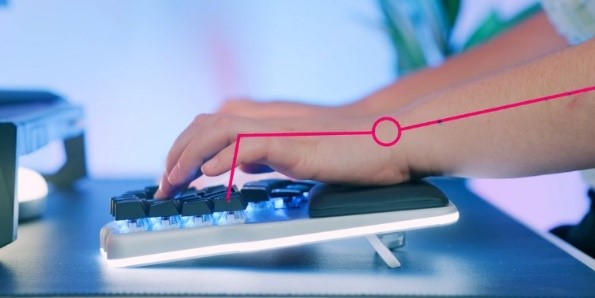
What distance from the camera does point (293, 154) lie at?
2.32 feet

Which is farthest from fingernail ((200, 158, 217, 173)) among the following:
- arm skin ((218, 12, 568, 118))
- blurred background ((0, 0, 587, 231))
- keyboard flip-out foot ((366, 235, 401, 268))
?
blurred background ((0, 0, 587, 231))

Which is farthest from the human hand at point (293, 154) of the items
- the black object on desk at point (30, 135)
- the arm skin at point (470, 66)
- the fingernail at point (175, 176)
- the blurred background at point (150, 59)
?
the blurred background at point (150, 59)

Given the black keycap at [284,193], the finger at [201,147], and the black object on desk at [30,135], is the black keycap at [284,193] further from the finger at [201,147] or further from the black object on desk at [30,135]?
the black object on desk at [30,135]

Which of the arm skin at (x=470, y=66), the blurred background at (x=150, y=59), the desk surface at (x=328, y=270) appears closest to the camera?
the desk surface at (x=328, y=270)

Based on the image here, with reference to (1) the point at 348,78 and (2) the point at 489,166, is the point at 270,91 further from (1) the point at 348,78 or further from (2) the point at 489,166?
(2) the point at 489,166

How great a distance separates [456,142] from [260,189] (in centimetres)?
18

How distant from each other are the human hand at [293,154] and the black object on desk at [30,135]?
5.7 inches

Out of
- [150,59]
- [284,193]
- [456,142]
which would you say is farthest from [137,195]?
[150,59]

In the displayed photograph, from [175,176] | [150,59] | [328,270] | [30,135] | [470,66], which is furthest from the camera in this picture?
[150,59]

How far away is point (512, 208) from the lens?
147 centimetres

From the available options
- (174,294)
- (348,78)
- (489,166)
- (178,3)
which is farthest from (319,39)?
(174,294)

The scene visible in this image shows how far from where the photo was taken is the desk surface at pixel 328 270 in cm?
58
